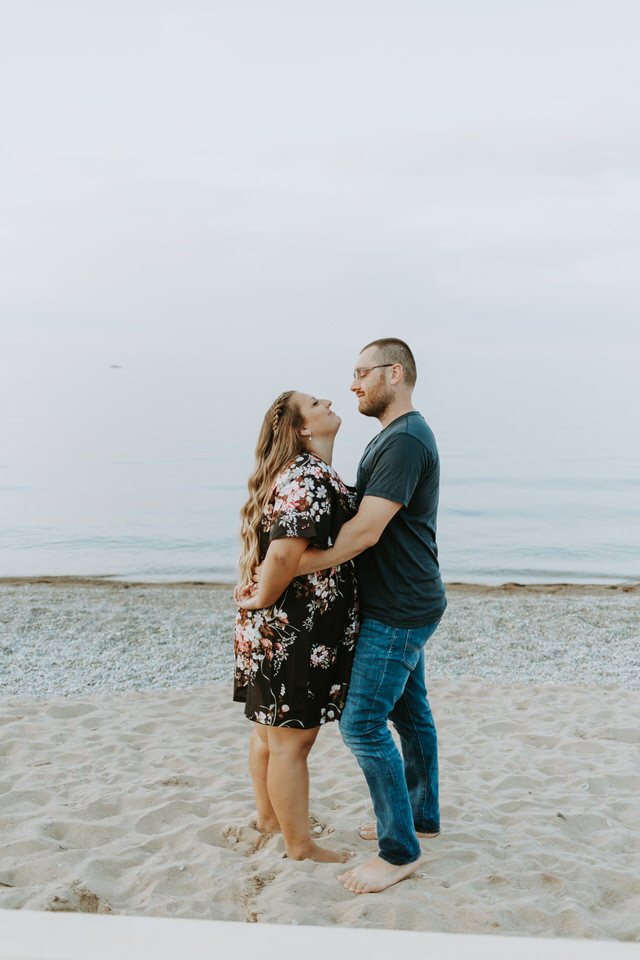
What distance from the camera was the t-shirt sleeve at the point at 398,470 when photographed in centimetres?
318

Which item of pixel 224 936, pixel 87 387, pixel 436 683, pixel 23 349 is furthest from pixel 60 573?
pixel 23 349

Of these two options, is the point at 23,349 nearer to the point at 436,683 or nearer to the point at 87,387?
the point at 87,387

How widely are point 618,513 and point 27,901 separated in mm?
19964

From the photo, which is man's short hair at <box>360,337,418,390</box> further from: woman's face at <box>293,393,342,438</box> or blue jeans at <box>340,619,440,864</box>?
blue jeans at <box>340,619,440,864</box>

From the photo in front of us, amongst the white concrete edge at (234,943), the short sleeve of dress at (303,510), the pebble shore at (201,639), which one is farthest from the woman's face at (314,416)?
the pebble shore at (201,639)

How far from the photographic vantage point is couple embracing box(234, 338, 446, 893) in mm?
3203

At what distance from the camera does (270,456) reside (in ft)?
11.5

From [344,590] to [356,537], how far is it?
13.5 inches

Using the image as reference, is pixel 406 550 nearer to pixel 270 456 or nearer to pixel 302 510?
pixel 302 510

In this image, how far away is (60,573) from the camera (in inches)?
546

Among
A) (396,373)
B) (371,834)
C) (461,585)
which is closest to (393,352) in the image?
(396,373)

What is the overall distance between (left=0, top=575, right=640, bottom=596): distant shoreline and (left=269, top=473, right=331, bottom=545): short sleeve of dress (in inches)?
352

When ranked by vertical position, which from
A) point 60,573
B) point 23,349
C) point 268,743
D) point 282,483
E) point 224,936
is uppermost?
point 23,349

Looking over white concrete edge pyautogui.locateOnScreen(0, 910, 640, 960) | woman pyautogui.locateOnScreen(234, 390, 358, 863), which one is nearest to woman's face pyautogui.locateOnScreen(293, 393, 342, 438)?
woman pyautogui.locateOnScreen(234, 390, 358, 863)
